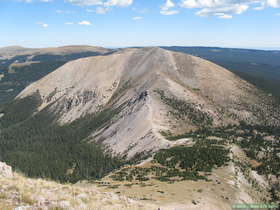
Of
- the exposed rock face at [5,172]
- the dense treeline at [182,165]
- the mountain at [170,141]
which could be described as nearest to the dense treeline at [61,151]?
the mountain at [170,141]

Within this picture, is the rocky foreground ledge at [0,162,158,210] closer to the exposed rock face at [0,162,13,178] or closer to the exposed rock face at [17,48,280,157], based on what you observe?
the exposed rock face at [0,162,13,178]

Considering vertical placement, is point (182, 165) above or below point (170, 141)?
above

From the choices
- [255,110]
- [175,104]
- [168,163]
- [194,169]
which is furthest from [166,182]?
[255,110]

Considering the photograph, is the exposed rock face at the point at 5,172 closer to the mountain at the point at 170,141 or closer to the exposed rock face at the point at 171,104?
the mountain at the point at 170,141

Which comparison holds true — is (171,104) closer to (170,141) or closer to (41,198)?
(170,141)

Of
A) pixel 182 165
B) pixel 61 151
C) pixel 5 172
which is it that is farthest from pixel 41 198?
pixel 61 151

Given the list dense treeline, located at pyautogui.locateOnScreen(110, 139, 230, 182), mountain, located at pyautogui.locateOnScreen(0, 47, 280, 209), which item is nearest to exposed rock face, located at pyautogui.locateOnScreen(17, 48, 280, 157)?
mountain, located at pyautogui.locateOnScreen(0, 47, 280, 209)

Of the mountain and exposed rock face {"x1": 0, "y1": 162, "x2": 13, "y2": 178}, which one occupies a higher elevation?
exposed rock face {"x1": 0, "y1": 162, "x2": 13, "y2": 178}
